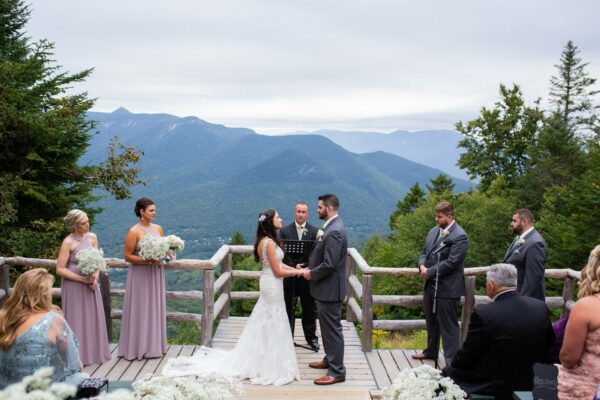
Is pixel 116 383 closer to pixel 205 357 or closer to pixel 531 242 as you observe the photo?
pixel 205 357

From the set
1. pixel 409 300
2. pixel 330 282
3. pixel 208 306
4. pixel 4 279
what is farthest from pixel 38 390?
pixel 4 279

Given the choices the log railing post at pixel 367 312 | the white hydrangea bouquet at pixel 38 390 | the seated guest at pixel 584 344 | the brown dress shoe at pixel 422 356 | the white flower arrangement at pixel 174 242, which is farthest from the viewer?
the log railing post at pixel 367 312

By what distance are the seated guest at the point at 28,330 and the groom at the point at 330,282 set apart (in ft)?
9.34

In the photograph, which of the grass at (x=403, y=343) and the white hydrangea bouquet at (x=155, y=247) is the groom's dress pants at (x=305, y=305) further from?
the grass at (x=403, y=343)

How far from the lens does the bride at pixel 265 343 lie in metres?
6.06

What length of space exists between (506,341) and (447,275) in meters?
2.52

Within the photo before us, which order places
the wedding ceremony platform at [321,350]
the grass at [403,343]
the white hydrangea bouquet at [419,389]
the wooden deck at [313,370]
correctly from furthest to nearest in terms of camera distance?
1. the grass at [403,343]
2. the wedding ceremony platform at [321,350]
3. the wooden deck at [313,370]
4. the white hydrangea bouquet at [419,389]

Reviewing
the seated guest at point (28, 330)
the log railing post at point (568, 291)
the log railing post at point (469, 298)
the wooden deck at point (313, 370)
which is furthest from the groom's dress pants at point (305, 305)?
the seated guest at point (28, 330)

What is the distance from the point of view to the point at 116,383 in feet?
13.0

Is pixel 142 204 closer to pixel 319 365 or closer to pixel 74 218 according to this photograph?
pixel 74 218

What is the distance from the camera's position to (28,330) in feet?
12.0

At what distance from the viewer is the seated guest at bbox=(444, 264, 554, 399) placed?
387cm

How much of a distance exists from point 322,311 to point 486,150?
38.2 metres

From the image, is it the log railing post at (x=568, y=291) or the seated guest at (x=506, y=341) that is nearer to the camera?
the seated guest at (x=506, y=341)
